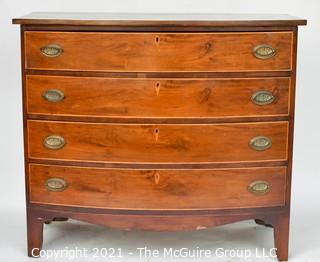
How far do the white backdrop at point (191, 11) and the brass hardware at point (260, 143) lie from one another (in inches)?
33.6

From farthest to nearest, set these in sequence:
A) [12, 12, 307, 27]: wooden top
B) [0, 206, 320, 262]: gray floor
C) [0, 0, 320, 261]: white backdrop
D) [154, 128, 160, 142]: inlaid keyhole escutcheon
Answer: [0, 0, 320, 261]: white backdrop → [0, 206, 320, 262]: gray floor → [154, 128, 160, 142]: inlaid keyhole escutcheon → [12, 12, 307, 27]: wooden top

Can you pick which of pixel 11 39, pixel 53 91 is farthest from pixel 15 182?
pixel 53 91

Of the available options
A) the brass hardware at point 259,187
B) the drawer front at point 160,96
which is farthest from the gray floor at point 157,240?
the drawer front at point 160,96

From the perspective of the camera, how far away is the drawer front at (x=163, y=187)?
411cm

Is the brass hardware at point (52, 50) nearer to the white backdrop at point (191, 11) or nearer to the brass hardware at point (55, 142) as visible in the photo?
the brass hardware at point (55, 142)

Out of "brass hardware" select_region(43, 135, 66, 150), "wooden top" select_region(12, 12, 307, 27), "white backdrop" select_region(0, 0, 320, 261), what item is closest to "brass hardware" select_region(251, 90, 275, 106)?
"wooden top" select_region(12, 12, 307, 27)

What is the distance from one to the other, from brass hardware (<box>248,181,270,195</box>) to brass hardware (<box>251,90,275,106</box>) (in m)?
0.35

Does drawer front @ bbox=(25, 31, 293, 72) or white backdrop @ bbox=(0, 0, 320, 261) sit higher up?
white backdrop @ bbox=(0, 0, 320, 261)

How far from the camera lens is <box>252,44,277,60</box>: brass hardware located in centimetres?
402

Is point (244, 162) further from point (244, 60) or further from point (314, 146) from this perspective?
point (314, 146)

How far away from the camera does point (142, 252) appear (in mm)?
4367

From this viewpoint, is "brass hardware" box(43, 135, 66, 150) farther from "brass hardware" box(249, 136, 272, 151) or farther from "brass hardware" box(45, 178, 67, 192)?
"brass hardware" box(249, 136, 272, 151)

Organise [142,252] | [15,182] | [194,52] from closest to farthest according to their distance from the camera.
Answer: [194,52]
[142,252]
[15,182]

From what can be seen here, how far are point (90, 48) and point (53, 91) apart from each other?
248 mm
